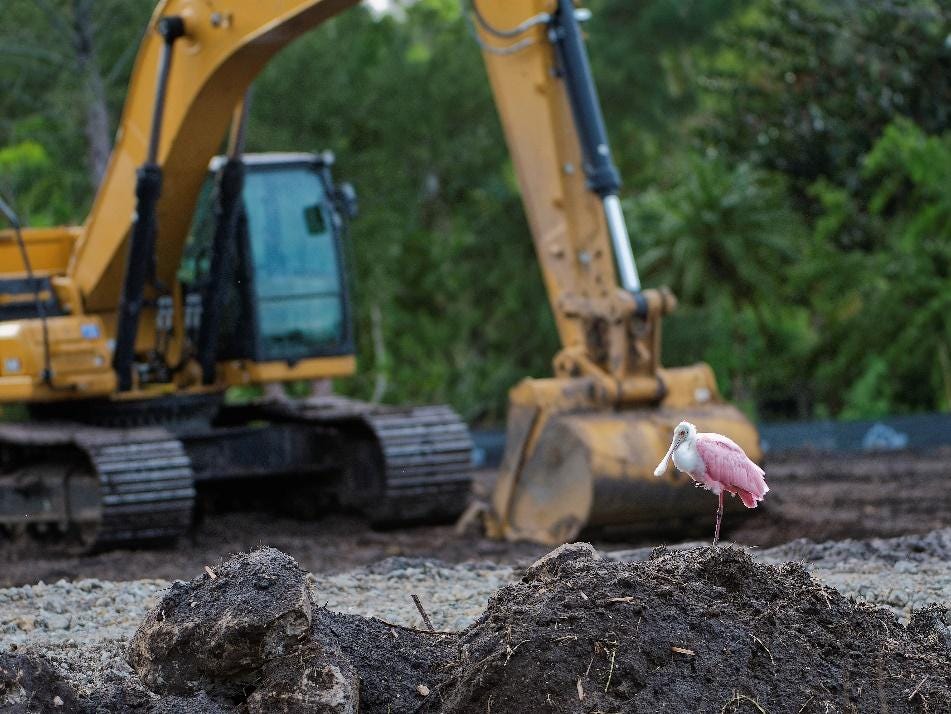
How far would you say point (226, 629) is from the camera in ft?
15.7

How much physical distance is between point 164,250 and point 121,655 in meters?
6.04

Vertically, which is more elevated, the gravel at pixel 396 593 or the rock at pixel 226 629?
the rock at pixel 226 629

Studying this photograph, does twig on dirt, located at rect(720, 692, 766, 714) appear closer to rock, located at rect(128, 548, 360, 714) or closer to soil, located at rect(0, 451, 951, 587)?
rock, located at rect(128, 548, 360, 714)

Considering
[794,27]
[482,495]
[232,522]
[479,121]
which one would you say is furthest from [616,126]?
[232,522]

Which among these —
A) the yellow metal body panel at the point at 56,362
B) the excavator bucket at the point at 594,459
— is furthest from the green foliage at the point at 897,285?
the yellow metal body panel at the point at 56,362

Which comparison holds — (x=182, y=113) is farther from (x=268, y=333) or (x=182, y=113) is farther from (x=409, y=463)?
(x=409, y=463)

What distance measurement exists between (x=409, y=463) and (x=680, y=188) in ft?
39.9

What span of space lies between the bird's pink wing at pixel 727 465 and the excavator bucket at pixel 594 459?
408 centimetres

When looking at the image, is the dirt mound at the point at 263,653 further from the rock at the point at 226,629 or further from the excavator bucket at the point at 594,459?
the excavator bucket at the point at 594,459

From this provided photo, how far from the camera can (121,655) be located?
19.1ft

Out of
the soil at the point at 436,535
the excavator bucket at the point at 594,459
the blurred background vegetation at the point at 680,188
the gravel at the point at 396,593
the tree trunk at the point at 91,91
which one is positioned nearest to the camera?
the gravel at the point at 396,593

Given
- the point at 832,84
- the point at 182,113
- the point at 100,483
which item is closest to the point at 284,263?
the point at 182,113

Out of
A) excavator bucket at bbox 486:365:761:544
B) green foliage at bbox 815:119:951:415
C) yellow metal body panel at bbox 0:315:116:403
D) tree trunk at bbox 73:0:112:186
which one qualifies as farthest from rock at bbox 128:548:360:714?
green foliage at bbox 815:119:951:415

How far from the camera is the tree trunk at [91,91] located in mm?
18953
